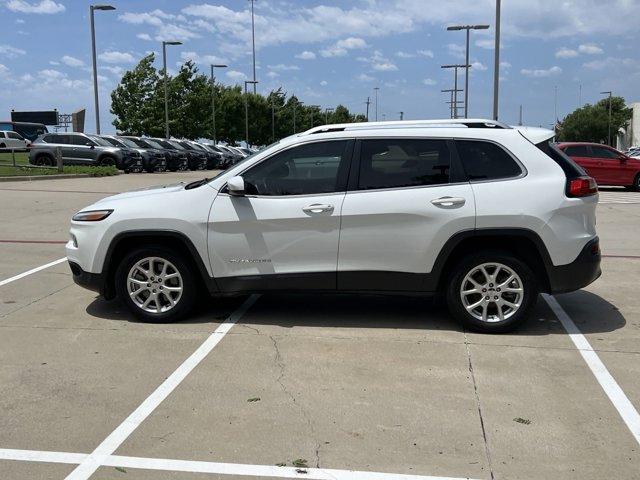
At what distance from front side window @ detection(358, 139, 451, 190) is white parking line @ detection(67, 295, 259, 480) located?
5.94 ft

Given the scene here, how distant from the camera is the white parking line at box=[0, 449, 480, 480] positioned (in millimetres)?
3281

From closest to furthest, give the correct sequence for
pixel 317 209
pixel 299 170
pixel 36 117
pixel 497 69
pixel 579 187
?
Answer: pixel 579 187 < pixel 317 209 < pixel 299 170 < pixel 497 69 < pixel 36 117

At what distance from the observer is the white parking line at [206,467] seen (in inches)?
129

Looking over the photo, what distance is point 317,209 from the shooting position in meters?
5.46

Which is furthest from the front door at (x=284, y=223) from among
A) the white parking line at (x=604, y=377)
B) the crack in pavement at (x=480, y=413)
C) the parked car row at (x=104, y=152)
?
the parked car row at (x=104, y=152)

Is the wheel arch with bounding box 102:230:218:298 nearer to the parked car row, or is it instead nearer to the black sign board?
the parked car row

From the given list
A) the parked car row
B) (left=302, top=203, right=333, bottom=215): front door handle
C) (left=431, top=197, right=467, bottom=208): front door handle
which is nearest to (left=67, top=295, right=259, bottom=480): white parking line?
(left=302, top=203, right=333, bottom=215): front door handle

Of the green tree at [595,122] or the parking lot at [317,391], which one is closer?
the parking lot at [317,391]

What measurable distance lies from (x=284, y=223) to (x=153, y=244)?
1234 millimetres

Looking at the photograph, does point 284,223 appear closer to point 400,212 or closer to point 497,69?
point 400,212

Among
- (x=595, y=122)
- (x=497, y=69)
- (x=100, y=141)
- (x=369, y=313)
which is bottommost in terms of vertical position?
(x=369, y=313)

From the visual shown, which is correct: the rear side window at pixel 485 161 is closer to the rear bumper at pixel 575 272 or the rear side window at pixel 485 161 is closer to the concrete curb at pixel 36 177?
the rear bumper at pixel 575 272

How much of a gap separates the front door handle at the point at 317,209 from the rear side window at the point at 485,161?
1.21 m

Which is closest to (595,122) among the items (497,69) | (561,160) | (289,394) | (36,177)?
(497,69)
